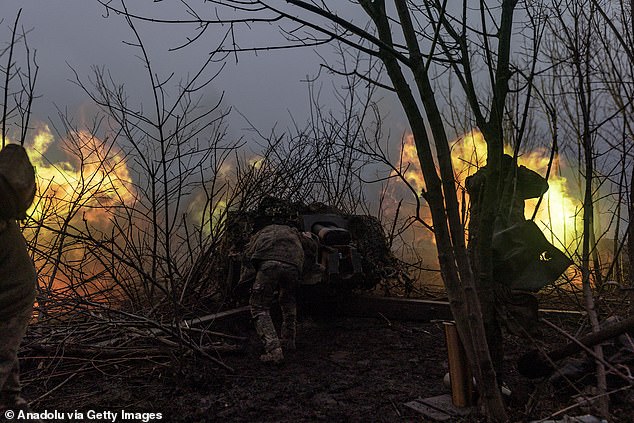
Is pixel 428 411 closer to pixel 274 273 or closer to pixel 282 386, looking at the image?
pixel 282 386

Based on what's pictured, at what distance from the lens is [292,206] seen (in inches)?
270

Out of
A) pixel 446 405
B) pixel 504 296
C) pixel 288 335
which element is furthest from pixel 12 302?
pixel 288 335

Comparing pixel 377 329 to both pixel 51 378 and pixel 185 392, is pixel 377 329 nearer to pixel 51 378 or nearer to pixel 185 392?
pixel 185 392

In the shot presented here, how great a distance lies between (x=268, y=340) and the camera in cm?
491

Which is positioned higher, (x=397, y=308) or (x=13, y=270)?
(x=13, y=270)

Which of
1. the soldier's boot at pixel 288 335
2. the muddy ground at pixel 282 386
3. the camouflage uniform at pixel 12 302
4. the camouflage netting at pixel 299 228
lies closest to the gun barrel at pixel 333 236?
the camouflage netting at pixel 299 228

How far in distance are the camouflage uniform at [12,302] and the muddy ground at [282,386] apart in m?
1.00

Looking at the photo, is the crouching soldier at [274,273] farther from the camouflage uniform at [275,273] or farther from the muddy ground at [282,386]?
the muddy ground at [282,386]

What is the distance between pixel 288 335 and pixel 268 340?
0.56m

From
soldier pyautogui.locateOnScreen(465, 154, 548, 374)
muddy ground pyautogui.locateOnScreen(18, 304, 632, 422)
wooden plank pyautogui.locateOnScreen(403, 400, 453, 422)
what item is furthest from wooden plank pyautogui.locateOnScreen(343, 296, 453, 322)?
soldier pyautogui.locateOnScreen(465, 154, 548, 374)

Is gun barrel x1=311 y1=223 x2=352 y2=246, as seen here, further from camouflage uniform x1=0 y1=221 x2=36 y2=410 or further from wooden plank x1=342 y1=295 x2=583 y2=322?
camouflage uniform x1=0 y1=221 x2=36 y2=410

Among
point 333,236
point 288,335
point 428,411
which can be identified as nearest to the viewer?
point 428,411

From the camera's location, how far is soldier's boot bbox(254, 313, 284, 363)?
4797mm

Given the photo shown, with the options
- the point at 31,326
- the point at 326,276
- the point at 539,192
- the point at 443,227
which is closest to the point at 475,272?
the point at 443,227
